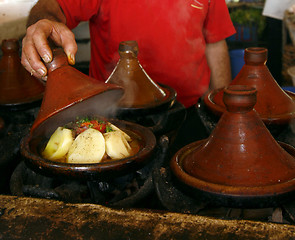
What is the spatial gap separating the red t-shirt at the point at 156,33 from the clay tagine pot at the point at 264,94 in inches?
48.2

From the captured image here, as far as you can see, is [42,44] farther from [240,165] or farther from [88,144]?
[240,165]

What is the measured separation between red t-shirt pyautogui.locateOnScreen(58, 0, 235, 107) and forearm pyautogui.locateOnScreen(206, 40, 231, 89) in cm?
42

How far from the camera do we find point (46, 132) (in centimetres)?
193

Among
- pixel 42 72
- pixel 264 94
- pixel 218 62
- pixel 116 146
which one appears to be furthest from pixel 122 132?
pixel 218 62

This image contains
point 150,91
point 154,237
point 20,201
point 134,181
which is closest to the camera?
point 154,237

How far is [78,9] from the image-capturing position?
2988 mm

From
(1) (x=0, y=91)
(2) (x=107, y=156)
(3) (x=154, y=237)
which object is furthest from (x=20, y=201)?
(1) (x=0, y=91)

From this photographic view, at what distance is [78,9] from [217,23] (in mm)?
1315

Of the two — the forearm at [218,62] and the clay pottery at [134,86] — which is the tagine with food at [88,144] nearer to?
the clay pottery at [134,86]

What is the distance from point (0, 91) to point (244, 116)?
5.51ft

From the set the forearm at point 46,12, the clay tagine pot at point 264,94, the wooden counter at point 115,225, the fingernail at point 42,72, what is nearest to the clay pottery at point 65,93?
the fingernail at point 42,72

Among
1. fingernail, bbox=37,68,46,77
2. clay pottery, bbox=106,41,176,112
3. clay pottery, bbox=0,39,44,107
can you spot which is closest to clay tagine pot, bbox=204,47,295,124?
clay pottery, bbox=106,41,176,112

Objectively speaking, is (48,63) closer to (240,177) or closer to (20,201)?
(20,201)

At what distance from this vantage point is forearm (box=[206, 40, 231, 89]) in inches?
148
